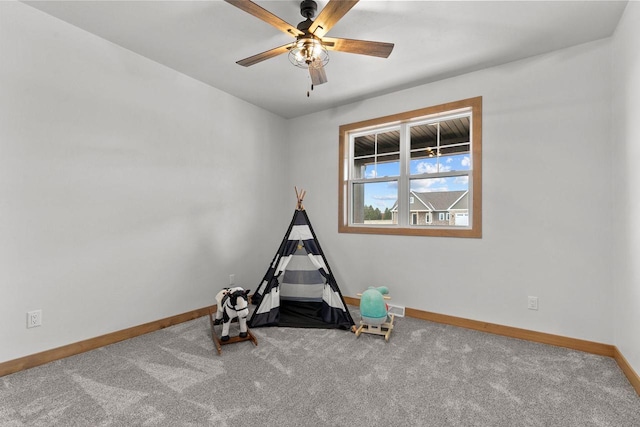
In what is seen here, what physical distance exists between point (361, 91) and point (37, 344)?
12.7 feet

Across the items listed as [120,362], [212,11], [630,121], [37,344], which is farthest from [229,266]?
[630,121]

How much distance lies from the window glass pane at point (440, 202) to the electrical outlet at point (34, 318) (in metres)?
3.60

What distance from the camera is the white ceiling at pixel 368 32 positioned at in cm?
216

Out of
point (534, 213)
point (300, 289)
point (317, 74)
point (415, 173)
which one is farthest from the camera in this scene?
point (415, 173)

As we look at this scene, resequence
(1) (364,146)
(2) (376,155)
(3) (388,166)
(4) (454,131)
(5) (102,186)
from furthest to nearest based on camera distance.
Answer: (1) (364,146), (2) (376,155), (3) (388,166), (4) (454,131), (5) (102,186)

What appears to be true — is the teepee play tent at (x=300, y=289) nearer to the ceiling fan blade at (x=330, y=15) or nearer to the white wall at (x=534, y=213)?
the white wall at (x=534, y=213)

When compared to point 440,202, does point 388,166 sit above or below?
above

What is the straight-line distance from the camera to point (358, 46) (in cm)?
209

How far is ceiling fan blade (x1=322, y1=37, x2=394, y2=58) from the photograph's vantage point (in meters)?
2.04

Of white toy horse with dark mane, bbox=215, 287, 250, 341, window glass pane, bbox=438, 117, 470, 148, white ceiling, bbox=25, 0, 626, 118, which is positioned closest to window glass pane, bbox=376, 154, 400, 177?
window glass pane, bbox=438, 117, 470, 148

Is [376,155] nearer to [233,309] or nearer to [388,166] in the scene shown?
[388,166]

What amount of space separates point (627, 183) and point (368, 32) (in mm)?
2250

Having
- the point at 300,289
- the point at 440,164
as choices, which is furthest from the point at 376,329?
the point at 440,164

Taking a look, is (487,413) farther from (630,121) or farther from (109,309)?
(109,309)
